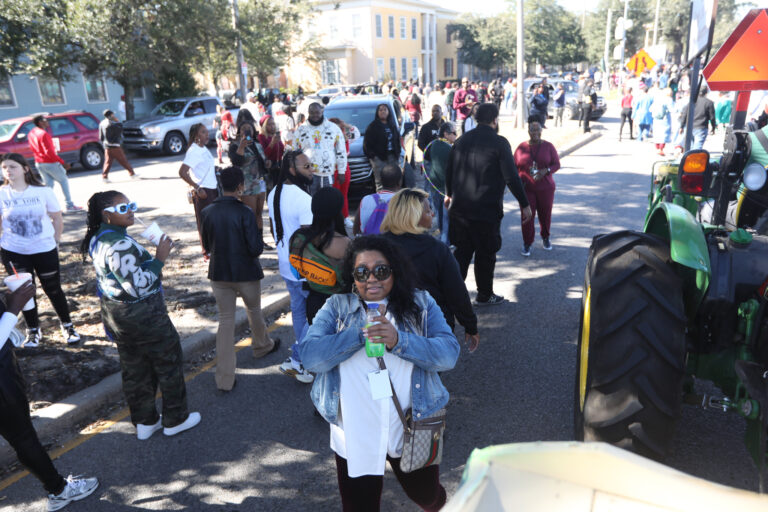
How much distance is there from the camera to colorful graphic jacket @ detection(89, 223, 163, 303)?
3.56 meters

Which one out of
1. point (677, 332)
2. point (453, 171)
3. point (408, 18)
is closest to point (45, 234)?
point (453, 171)

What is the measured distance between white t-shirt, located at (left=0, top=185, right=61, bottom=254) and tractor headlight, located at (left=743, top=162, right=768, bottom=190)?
5502mm

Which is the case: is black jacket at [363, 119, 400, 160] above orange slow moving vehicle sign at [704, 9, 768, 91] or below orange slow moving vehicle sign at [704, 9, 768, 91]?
below

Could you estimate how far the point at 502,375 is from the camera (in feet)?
15.1

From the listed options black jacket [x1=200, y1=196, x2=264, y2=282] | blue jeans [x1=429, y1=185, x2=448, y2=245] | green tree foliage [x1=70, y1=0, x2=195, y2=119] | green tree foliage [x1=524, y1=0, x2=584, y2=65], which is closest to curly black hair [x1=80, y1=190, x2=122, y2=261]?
black jacket [x1=200, y1=196, x2=264, y2=282]

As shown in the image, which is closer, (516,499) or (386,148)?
(516,499)

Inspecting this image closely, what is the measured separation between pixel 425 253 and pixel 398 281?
0.94 metres

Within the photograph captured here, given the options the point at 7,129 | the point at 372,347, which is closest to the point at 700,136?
the point at 372,347

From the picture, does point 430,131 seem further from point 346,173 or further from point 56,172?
point 56,172

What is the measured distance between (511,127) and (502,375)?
18.3m

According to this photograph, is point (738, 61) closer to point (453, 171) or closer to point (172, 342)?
point (453, 171)

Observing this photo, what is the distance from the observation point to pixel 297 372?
468 cm

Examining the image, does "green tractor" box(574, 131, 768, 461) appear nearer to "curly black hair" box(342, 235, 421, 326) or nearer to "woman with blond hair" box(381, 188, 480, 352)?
"woman with blond hair" box(381, 188, 480, 352)

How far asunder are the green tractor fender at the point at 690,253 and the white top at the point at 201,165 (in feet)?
18.7
